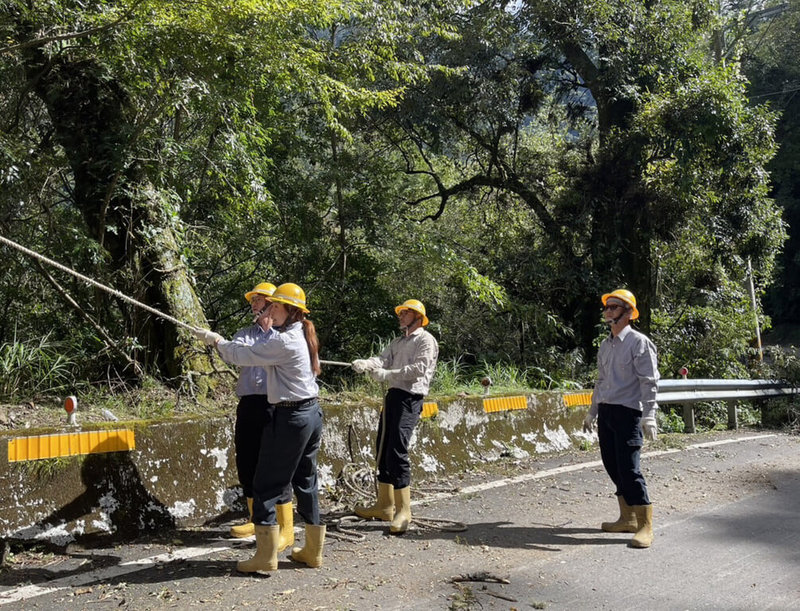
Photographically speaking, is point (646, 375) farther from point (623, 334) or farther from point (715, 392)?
point (715, 392)

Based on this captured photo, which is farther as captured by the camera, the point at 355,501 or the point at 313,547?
the point at 355,501

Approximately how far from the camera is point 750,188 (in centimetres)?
1405

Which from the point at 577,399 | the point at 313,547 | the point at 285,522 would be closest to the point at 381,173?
the point at 577,399

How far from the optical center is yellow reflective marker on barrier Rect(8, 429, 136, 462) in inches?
184

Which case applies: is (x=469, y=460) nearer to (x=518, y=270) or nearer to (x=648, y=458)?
(x=648, y=458)

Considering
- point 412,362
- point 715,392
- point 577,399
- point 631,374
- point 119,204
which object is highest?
point 119,204

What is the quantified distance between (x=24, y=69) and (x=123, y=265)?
2.42m

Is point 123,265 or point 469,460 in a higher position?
point 123,265

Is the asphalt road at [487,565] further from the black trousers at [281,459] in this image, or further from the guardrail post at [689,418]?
the guardrail post at [689,418]

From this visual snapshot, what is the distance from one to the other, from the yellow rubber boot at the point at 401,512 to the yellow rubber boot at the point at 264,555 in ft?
3.93

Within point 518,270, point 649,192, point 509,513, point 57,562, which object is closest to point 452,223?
point 518,270

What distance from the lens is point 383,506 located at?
5.86 meters

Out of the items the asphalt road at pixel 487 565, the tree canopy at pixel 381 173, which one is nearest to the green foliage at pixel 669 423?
the tree canopy at pixel 381 173

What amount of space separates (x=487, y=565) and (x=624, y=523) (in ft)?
4.82
